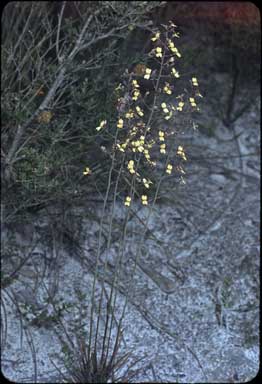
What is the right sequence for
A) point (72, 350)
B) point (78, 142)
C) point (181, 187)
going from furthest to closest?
point (181, 187), point (78, 142), point (72, 350)

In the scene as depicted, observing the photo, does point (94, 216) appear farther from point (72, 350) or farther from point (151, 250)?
point (72, 350)

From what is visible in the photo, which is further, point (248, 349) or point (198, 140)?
point (198, 140)

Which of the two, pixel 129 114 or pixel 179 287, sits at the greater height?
pixel 129 114

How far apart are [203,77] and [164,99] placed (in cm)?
83

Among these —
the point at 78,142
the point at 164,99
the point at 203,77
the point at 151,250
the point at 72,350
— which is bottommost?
the point at 72,350

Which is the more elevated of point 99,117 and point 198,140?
point 198,140

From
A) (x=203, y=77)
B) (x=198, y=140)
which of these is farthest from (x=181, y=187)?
(x=203, y=77)

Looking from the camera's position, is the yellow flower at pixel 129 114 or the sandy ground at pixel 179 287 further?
the sandy ground at pixel 179 287

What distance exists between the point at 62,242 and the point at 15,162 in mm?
557

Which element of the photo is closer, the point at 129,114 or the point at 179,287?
Answer: the point at 129,114

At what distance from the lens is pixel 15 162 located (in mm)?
3273

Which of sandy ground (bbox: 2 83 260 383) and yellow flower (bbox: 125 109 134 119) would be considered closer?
yellow flower (bbox: 125 109 134 119)

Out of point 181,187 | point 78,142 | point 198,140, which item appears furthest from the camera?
point 198,140

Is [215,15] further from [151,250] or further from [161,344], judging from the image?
[161,344]
